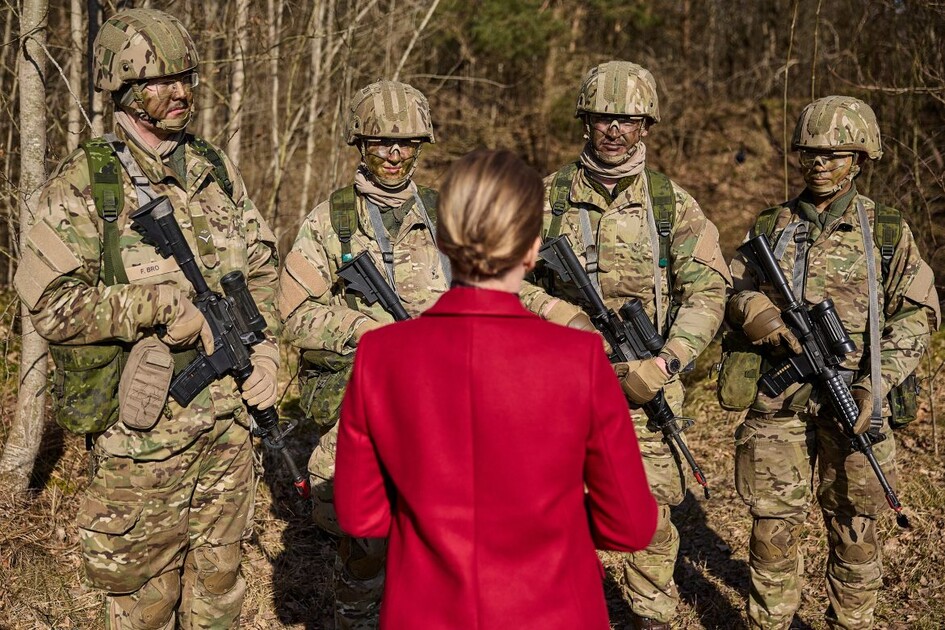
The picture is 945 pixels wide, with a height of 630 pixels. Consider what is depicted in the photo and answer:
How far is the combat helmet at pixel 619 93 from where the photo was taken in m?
4.29

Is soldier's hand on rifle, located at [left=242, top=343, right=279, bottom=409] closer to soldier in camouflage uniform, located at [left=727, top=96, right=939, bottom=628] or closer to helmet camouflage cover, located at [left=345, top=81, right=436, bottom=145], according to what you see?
helmet camouflage cover, located at [left=345, top=81, right=436, bottom=145]

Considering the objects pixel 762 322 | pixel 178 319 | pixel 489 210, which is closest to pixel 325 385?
pixel 178 319

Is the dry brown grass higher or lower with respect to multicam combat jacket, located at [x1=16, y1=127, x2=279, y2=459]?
lower

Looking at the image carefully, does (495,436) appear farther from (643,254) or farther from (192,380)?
(643,254)

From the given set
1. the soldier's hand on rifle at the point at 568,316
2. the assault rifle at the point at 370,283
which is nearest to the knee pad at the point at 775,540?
the soldier's hand on rifle at the point at 568,316

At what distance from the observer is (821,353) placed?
430cm

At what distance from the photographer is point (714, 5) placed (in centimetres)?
1691

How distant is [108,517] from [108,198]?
124 cm

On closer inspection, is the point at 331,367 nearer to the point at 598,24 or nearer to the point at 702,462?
the point at 702,462

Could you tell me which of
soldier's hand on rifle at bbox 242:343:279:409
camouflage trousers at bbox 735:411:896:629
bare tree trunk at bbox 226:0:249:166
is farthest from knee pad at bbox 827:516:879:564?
bare tree trunk at bbox 226:0:249:166

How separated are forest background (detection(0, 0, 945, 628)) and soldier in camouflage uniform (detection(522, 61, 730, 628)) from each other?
3.96 feet

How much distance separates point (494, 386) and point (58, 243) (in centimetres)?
202

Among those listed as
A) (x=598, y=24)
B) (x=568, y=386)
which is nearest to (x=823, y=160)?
(x=568, y=386)

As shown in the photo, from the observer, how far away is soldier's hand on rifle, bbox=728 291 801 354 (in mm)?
4324
